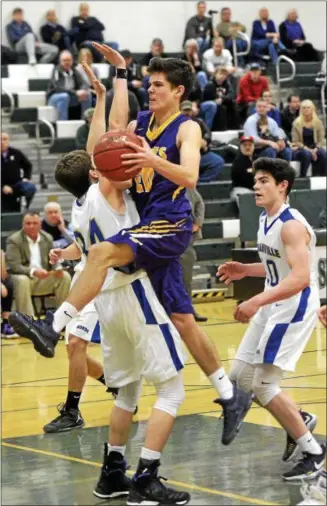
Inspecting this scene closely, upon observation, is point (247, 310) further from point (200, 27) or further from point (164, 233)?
point (200, 27)

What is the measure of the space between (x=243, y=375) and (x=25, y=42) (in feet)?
46.7

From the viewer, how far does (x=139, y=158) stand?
19.4ft

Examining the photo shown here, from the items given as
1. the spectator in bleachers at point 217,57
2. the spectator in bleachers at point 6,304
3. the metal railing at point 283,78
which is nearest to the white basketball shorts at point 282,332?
the spectator in bleachers at point 6,304

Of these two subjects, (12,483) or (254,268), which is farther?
(254,268)

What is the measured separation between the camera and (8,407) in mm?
9250

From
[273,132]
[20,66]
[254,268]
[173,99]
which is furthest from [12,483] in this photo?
→ [20,66]

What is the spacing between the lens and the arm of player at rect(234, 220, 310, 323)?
613 centimetres

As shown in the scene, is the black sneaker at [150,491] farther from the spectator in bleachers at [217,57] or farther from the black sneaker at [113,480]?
the spectator in bleachers at [217,57]

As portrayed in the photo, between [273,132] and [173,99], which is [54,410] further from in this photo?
[273,132]

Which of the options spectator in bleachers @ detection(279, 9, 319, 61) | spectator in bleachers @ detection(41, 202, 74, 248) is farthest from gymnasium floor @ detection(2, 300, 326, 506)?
spectator in bleachers @ detection(279, 9, 319, 61)

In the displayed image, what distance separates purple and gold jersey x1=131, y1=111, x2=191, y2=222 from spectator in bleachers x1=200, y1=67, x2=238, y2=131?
12486mm

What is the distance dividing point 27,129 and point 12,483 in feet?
39.9

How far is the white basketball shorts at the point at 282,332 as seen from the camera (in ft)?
21.0

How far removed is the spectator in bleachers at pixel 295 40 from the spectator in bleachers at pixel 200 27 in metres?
1.81
